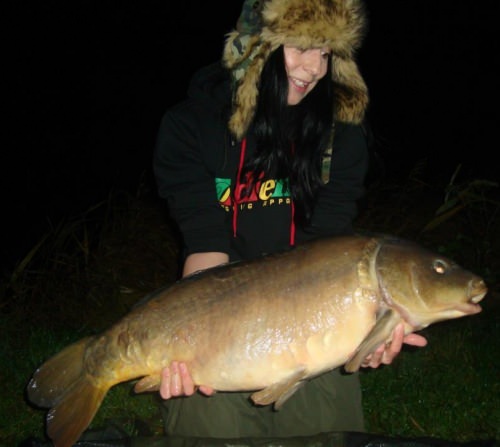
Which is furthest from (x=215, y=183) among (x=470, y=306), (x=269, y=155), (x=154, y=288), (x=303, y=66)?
(x=154, y=288)

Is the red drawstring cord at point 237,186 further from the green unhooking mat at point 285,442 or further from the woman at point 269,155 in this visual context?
the green unhooking mat at point 285,442

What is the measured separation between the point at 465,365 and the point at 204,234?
172cm

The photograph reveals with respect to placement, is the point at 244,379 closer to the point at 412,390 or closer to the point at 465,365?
the point at 412,390

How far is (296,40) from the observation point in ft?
7.34

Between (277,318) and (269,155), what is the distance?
864 mm

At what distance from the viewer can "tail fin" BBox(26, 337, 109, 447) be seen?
6.22ft

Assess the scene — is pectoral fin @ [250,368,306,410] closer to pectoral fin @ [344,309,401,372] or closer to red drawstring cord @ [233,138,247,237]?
pectoral fin @ [344,309,401,372]

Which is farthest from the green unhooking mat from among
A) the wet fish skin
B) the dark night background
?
the dark night background

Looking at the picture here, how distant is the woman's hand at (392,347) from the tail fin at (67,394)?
35.0 inches

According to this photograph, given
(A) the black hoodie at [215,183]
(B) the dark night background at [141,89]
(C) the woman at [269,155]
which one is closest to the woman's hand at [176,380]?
(C) the woman at [269,155]

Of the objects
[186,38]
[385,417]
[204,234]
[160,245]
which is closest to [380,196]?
[160,245]

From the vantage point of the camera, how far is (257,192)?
2555mm

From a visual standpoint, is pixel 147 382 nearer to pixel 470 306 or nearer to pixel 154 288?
pixel 470 306

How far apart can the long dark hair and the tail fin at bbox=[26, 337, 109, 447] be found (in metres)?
1.03
